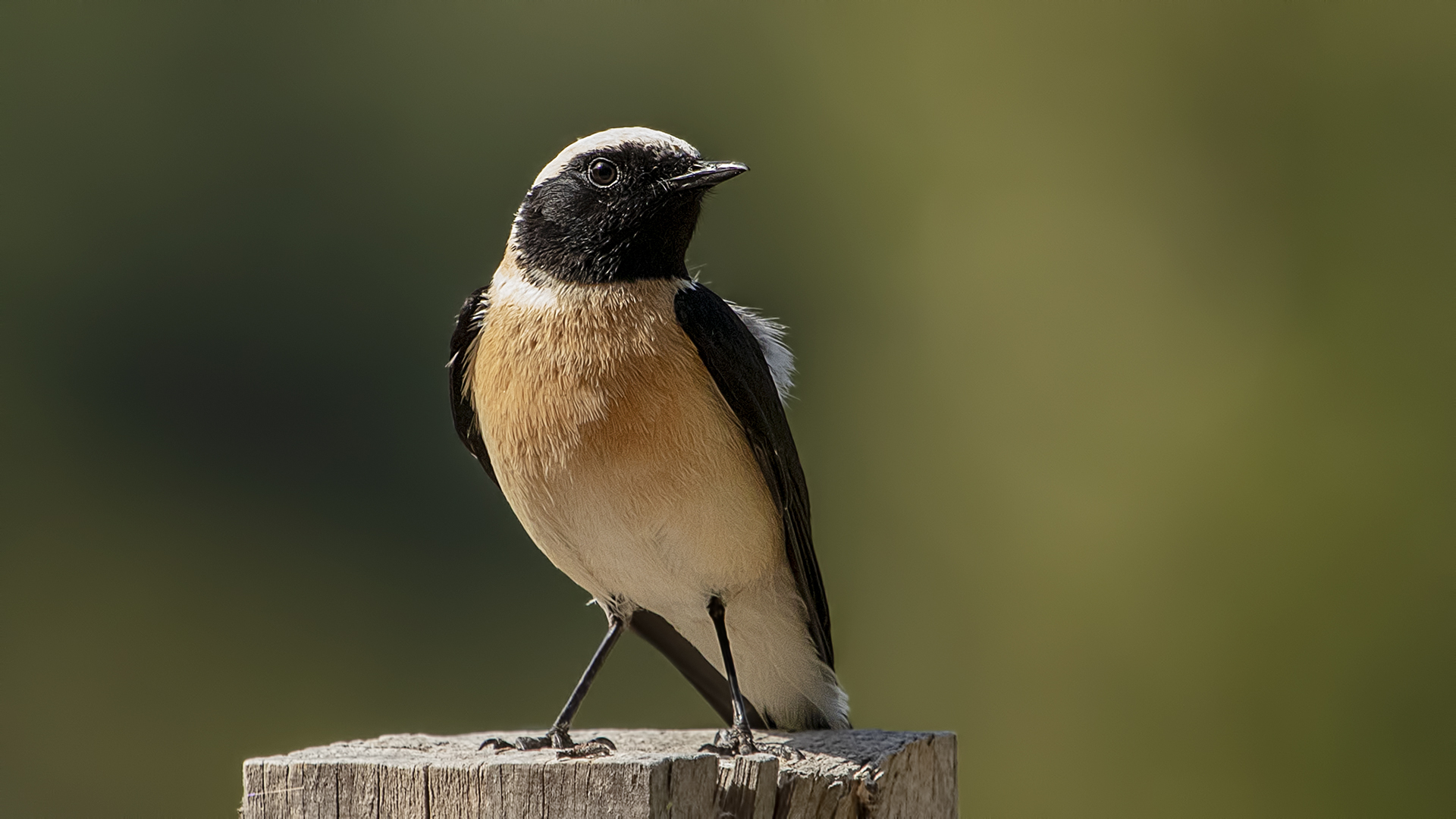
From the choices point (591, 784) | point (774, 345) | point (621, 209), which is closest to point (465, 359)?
point (621, 209)

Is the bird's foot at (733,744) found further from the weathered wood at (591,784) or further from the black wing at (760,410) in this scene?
the black wing at (760,410)

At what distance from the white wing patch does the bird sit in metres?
0.25

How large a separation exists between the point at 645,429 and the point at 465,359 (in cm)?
84

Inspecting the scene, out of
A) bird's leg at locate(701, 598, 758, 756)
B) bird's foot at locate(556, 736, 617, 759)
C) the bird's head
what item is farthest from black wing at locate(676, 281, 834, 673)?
bird's foot at locate(556, 736, 617, 759)

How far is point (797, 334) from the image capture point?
443 inches

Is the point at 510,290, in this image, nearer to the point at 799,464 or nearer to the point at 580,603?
the point at 799,464

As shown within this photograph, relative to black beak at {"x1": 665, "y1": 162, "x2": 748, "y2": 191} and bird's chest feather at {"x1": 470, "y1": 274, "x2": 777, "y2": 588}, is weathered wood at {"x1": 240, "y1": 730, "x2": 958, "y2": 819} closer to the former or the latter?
bird's chest feather at {"x1": 470, "y1": 274, "x2": 777, "y2": 588}

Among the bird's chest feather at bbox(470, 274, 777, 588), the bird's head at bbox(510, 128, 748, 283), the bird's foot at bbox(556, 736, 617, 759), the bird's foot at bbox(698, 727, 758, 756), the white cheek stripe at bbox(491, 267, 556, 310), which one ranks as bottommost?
the bird's foot at bbox(698, 727, 758, 756)

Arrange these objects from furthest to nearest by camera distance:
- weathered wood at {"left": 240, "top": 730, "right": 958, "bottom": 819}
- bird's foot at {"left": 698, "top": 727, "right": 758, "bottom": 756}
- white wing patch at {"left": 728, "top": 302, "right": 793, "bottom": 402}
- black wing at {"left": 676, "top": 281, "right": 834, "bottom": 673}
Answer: white wing patch at {"left": 728, "top": 302, "right": 793, "bottom": 402}, black wing at {"left": 676, "top": 281, "right": 834, "bottom": 673}, bird's foot at {"left": 698, "top": 727, "right": 758, "bottom": 756}, weathered wood at {"left": 240, "top": 730, "right": 958, "bottom": 819}

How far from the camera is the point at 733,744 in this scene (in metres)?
3.96

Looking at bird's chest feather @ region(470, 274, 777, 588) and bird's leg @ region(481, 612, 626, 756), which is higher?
bird's chest feather @ region(470, 274, 777, 588)

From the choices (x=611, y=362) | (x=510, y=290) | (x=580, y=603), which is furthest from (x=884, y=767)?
(x=580, y=603)

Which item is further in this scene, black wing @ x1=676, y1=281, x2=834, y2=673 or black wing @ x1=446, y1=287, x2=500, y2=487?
black wing @ x1=446, y1=287, x2=500, y2=487

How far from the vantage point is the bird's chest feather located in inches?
159
